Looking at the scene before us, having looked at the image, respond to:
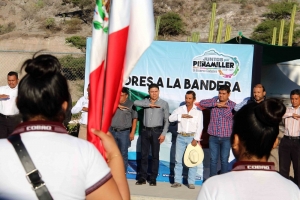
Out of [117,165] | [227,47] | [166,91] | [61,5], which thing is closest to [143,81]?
[166,91]

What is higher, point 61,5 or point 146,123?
point 61,5

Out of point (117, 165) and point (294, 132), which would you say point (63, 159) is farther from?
point (294, 132)

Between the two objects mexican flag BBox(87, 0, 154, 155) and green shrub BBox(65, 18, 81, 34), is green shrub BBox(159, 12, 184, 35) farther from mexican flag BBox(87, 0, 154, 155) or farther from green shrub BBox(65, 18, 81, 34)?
mexican flag BBox(87, 0, 154, 155)

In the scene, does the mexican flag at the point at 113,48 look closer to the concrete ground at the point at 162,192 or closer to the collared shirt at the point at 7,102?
the concrete ground at the point at 162,192

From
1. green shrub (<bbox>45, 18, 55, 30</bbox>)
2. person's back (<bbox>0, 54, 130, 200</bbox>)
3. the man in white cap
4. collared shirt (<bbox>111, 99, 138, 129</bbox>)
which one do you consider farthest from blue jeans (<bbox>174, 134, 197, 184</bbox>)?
green shrub (<bbox>45, 18, 55, 30</bbox>)

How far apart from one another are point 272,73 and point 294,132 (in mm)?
4370

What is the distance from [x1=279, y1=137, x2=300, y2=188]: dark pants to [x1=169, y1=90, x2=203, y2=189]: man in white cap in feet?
4.98

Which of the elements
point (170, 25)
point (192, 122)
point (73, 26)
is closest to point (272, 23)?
point (170, 25)

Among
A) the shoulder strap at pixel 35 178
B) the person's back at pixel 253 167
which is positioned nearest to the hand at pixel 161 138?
the person's back at pixel 253 167

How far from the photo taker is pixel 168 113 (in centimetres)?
1134

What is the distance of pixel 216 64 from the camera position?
11.5 m

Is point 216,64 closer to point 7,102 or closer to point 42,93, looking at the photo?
point 7,102

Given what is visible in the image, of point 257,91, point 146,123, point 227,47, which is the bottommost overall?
point 146,123

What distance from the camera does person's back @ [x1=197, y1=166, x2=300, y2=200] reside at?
281 centimetres
